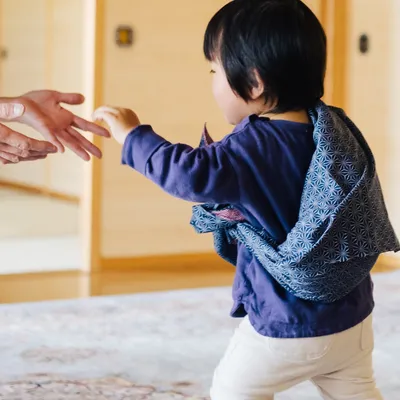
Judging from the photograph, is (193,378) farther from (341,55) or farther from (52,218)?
(52,218)

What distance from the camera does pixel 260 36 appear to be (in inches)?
44.8

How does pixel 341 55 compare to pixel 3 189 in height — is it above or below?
above

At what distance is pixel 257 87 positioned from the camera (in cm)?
117

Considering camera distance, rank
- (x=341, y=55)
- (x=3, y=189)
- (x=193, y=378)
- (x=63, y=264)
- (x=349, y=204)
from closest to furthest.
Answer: (x=349, y=204) → (x=193, y=378) → (x=63, y=264) → (x=341, y=55) → (x=3, y=189)

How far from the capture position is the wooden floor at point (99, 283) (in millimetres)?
2770

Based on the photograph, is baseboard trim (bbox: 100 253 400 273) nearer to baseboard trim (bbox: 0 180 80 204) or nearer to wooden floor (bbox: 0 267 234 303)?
wooden floor (bbox: 0 267 234 303)

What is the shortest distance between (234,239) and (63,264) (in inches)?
82.7

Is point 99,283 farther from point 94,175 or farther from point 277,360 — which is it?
point 277,360

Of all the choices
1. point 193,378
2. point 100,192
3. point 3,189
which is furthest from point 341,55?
point 3,189

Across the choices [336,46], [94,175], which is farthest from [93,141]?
[336,46]

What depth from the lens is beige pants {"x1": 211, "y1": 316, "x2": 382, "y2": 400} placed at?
1.18 m

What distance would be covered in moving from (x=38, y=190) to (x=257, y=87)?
4.74m

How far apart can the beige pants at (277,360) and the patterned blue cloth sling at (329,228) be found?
75 millimetres

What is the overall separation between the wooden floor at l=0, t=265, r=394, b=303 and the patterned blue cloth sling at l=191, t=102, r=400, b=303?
1.67 m
